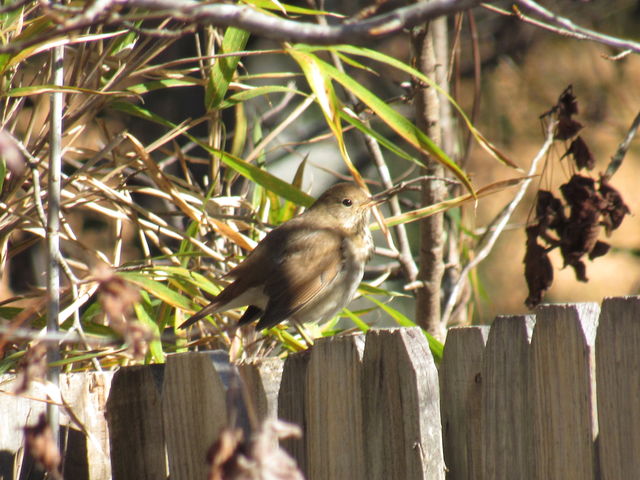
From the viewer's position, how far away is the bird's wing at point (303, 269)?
3452 mm

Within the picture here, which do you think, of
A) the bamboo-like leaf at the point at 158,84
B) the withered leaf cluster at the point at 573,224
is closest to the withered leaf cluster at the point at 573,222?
Answer: the withered leaf cluster at the point at 573,224

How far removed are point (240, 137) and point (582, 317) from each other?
2004 millimetres

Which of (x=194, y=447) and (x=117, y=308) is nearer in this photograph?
(x=117, y=308)

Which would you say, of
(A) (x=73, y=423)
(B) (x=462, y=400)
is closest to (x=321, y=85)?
(B) (x=462, y=400)

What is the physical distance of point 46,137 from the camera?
113 inches

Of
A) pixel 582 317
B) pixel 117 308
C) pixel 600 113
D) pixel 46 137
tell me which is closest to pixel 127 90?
pixel 46 137

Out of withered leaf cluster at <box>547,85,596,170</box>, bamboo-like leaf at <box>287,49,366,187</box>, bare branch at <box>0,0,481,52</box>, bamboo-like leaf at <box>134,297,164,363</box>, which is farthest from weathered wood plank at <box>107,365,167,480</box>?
withered leaf cluster at <box>547,85,596,170</box>

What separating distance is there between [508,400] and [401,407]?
276mm

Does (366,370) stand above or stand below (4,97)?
below

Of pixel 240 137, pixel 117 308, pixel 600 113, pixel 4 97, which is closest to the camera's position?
pixel 117 308

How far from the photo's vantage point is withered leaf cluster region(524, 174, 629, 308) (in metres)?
3.10

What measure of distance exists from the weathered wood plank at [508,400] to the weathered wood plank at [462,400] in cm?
5

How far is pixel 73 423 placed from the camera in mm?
2471

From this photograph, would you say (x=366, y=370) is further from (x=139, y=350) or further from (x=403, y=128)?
(x=139, y=350)
